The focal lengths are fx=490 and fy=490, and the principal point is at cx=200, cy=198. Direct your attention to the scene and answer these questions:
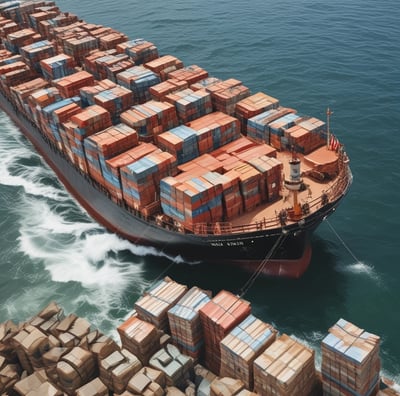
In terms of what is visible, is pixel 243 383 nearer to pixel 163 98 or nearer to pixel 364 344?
pixel 364 344

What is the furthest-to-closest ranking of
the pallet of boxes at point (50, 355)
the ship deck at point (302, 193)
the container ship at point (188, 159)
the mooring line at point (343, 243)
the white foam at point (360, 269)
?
the mooring line at point (343, 243)
the ship deck at point (302, 193)
the white foam at point (360, 269)
the container ship at point (188, 159)
the pallet of boxes at point (50, 355)

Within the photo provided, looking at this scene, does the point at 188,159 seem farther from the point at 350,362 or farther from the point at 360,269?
the point at 350,362

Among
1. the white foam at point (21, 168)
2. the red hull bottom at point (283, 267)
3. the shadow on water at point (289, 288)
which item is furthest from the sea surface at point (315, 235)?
the red hull bottom at point (283, 267)

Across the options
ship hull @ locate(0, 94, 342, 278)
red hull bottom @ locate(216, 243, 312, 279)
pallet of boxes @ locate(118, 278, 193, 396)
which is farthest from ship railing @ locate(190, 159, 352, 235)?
pallet of boxes @ locate(118, 278, 193, 396)

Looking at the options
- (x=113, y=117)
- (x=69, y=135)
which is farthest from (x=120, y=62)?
(x=69, y=135)

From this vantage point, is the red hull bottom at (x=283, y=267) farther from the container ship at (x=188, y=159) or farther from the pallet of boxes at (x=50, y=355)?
the pallet of boxes at (x=50, y=355)

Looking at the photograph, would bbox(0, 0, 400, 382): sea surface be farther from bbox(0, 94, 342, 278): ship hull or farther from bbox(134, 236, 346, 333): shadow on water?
bbox(0, 94, 342, 278): ship hull

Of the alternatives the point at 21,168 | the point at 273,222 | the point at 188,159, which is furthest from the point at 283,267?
the point at 21,168
